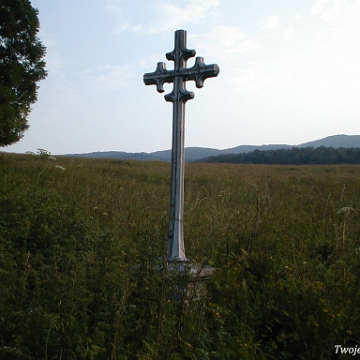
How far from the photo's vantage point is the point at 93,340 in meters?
2.63

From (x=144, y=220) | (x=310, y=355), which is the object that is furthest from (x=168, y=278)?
(x=144, y=220)

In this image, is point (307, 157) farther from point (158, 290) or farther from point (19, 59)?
point (158, 290)

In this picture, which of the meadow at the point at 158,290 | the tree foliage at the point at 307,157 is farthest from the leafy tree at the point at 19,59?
the tree foliage at the point at 307,157

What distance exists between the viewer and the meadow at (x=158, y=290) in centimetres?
260

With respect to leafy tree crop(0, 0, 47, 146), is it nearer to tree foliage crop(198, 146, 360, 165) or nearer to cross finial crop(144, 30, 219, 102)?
cross finial crop(144, 30, 219, 102)

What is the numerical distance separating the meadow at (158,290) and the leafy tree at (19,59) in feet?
26.0

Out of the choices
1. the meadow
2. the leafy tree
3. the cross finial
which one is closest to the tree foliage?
the leafy tree

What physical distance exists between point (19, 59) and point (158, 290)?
549 inches

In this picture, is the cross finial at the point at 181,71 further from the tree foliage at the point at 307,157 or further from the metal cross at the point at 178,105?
the tree foliage at the point at 307,157

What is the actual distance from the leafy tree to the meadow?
7937 millimetres

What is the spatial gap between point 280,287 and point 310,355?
29.3 inches

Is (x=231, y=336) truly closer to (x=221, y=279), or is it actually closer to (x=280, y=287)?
(x=280, y=287)

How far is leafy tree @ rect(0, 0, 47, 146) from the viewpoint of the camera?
13555 millimetres

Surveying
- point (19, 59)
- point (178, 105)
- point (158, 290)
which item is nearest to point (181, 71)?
point (178, 105)
